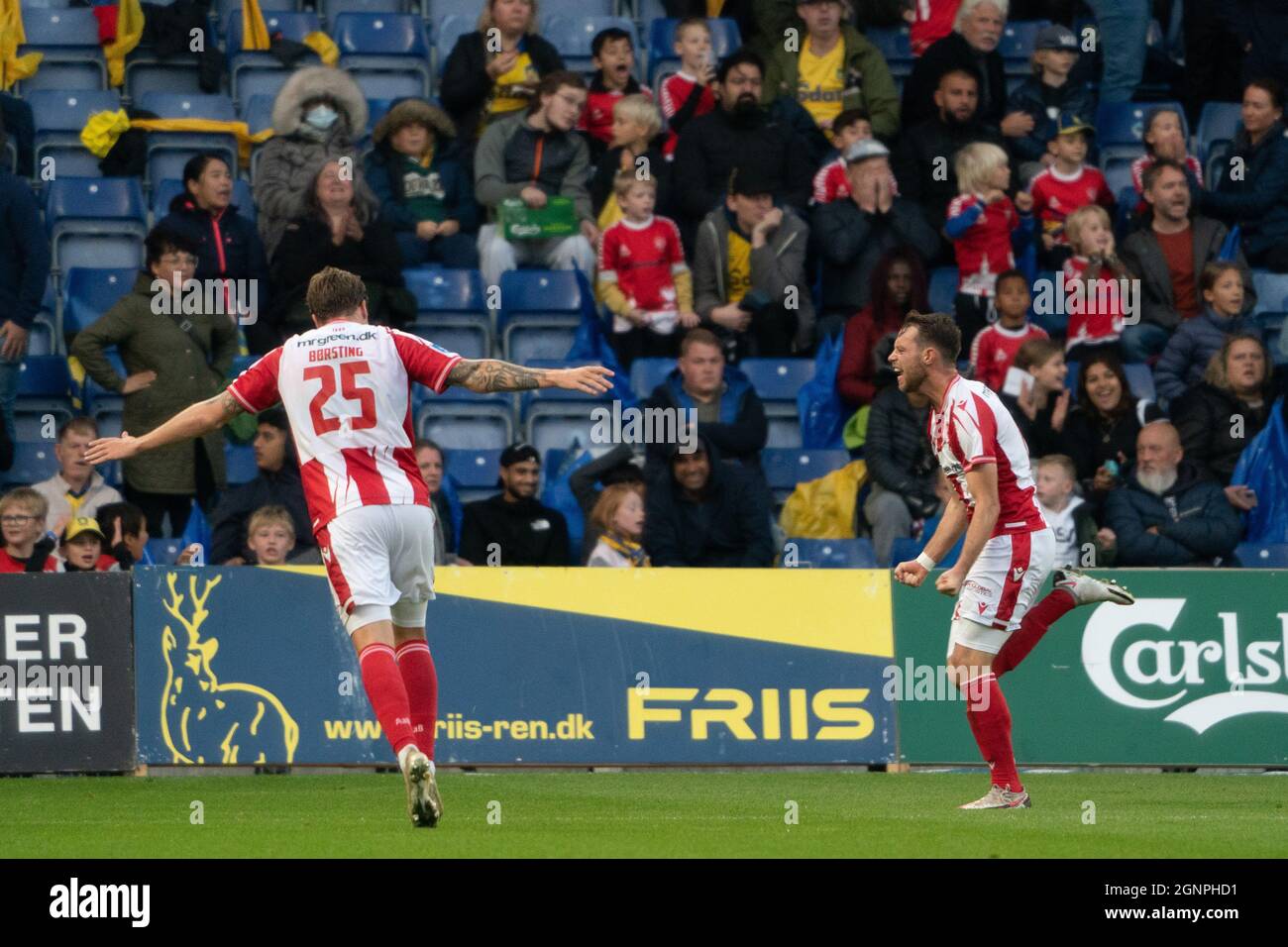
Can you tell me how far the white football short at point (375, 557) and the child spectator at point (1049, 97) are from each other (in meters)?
9.67

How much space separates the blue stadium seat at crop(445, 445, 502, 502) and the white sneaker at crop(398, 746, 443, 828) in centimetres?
725

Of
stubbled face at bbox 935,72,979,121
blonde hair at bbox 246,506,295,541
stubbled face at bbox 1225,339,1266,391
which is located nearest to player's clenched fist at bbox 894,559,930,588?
blonde hair at bbox 246,506,295,541

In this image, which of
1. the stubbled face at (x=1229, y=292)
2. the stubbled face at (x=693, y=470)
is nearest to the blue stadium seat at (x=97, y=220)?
the stubbled face at (x=693, y=470)

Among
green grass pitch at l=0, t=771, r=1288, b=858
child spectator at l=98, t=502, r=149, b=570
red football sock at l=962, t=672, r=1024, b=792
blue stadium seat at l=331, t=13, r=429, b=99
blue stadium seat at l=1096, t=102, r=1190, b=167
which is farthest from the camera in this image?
blue stadium seat at l=1096, t=102, r=1190, b=167

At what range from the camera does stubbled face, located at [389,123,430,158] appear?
16.8 m

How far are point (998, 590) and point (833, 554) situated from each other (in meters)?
5.18

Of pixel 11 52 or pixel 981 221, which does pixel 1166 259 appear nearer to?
pixel 981 221

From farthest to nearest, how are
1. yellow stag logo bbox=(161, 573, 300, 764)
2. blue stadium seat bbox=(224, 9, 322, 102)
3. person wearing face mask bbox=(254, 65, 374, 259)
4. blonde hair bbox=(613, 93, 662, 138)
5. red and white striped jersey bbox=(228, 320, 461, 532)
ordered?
blue stadium seat bbox=(224, 9, 322, 102), blonde hair bbox=(613, 93, 662, 138), person wearing face mask bbox=(254, 65, 374, 259), yellow stag logo bbox=(161, 573, 300, 764), red and white striped jersey bbox=(228, 320, 461, 532)

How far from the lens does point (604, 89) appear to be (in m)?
17.6

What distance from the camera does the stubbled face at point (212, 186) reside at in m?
15.8

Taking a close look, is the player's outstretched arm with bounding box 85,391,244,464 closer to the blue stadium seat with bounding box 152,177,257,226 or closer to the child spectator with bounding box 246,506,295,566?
the child spectator with bounding box 246,506,295,566

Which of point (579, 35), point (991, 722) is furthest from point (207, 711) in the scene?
point (579, 35)

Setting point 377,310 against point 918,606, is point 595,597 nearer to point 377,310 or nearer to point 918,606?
point 918,606

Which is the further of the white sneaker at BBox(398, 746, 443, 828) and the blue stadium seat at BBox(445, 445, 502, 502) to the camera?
the blue stadium seat at BBox(445, 445, 502, 502)
